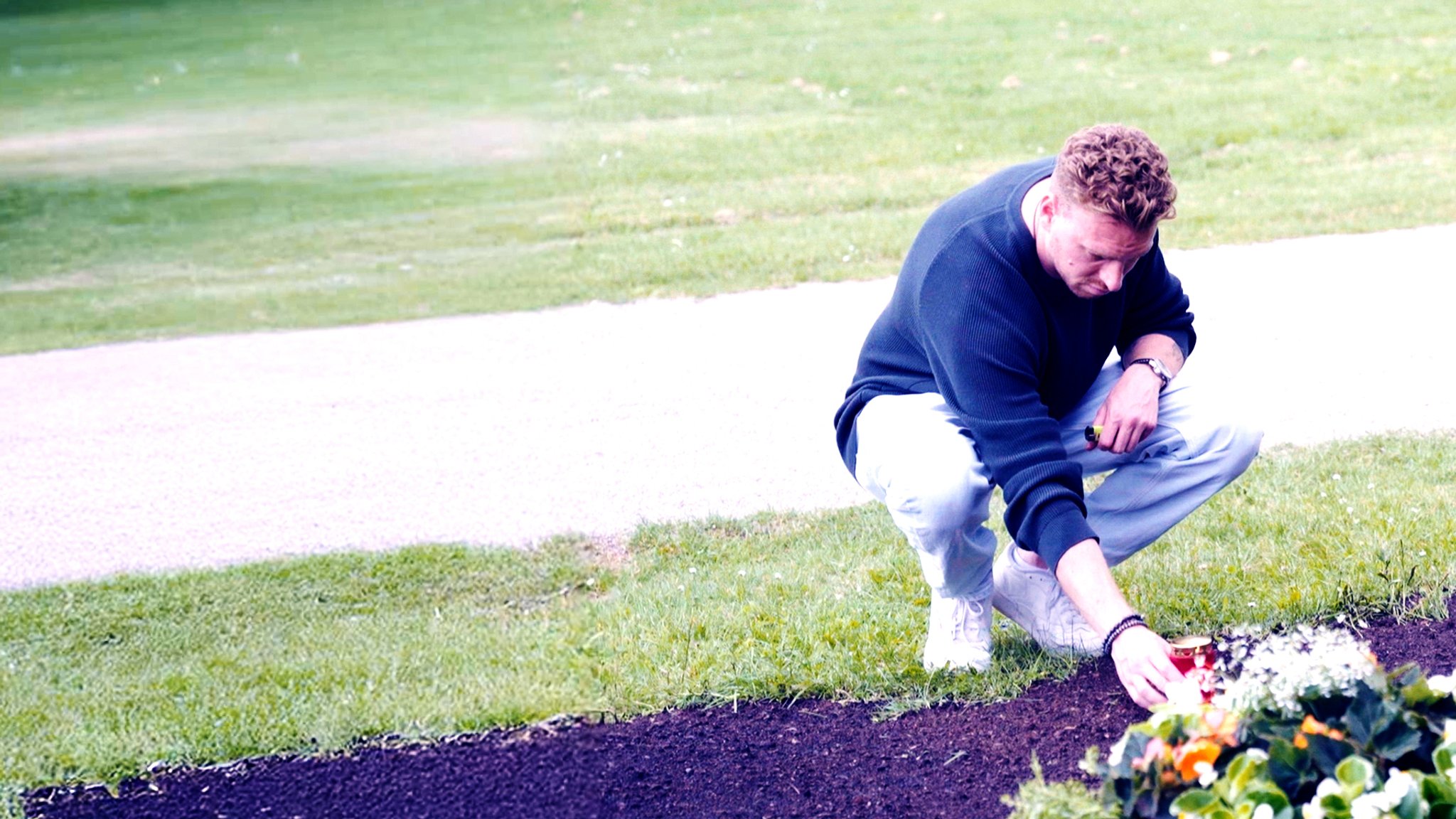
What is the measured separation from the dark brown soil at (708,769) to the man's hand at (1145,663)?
0.42 meters

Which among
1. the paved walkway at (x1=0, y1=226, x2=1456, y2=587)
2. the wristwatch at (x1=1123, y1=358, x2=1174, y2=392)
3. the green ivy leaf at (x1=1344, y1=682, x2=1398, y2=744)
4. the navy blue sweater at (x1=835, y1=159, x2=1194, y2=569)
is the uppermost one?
the navy blue sweater at (x1=835, y1=159, x2=1194, y2=569)

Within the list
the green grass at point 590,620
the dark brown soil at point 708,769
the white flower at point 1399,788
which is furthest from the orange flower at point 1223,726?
the green grass at point 590,620

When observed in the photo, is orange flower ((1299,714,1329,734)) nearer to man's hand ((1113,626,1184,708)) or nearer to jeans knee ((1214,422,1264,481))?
man's hand ((1113,626,1184,708))

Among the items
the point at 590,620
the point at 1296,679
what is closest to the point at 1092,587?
the point at 1296,679

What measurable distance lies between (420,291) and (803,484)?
3.89 m

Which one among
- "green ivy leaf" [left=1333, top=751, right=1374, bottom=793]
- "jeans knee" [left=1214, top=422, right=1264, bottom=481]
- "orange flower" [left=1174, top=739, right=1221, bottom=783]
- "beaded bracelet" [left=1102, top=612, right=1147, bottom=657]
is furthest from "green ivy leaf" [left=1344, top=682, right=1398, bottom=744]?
"jeans knee" [left=1214, top=422, right=1264, bottom=481]

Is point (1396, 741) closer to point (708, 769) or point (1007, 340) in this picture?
point (1007, 340)

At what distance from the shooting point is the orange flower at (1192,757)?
7.55 feet

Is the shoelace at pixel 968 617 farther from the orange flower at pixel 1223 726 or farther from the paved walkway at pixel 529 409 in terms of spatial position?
the orange flower at pixel 1223 726

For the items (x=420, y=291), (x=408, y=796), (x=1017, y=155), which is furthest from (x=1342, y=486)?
(x=1017, y=155)

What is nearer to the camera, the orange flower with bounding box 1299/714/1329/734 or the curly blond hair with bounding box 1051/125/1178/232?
the orange flower with bounding box 1299/714/1329/734

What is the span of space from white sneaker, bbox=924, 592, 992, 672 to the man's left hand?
0.47m

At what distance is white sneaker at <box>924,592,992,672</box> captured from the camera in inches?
142

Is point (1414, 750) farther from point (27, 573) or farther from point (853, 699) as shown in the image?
point (27, 573)
